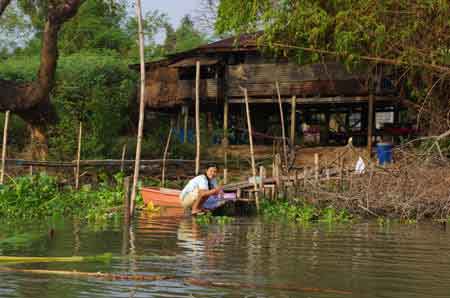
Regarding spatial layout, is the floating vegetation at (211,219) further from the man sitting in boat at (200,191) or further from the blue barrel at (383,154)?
the blue barrel at (383,154)

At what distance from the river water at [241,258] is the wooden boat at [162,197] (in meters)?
1.94

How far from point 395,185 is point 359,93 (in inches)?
426

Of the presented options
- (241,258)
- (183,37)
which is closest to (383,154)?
(241,258)

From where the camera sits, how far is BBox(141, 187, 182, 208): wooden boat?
638 inches

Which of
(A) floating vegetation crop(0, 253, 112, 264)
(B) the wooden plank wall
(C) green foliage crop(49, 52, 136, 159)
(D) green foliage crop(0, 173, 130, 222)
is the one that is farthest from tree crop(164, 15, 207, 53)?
(A) floating vegetation crop(0, 253, 112, 264)

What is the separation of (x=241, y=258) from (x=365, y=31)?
32.5 ft

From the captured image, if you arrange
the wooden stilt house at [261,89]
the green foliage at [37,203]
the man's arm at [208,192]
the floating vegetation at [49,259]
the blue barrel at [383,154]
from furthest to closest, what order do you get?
the wooden stilt house at [261,89], the blue barrel at [383,154], the man's arm at [208,192], the green foliage at [37,203], the floating vegetation at [49,259]

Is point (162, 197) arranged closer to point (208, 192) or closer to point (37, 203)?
point (208, 192)

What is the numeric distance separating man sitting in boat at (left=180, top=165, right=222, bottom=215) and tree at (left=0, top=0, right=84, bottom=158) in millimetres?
8277

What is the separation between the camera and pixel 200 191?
14.7 m

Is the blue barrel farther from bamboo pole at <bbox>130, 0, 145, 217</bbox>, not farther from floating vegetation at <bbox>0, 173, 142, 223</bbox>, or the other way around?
bamboo pole at <bbox>130, 0, 145, 217</bbox>

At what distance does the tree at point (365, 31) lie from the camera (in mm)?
16766

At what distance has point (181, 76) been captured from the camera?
95.5 ft

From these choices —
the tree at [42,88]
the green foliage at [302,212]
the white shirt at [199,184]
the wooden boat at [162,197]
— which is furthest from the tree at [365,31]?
the wooden boat at [162,197]
